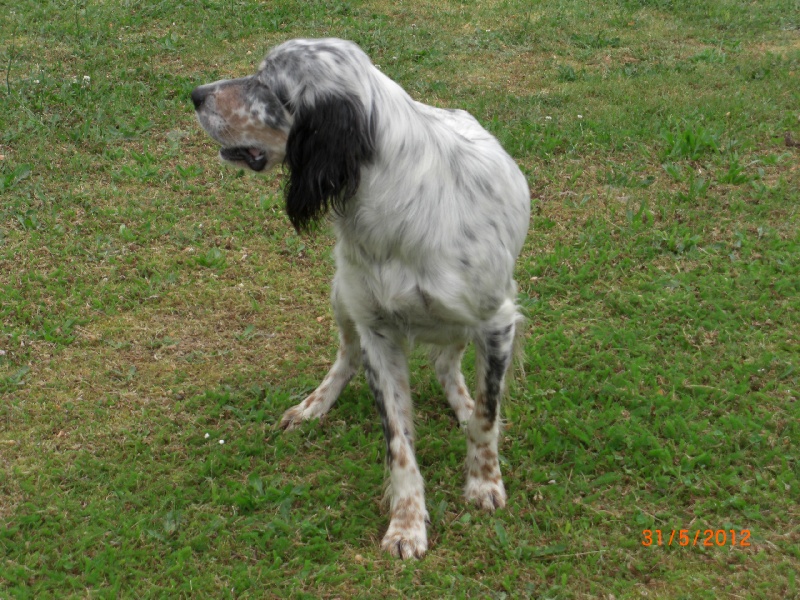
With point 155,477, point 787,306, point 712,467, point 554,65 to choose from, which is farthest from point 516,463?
point 554,65

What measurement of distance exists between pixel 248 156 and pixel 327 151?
1.38 ft

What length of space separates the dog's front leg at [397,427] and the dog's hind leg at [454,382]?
0.52 m

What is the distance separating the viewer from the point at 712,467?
382 cm

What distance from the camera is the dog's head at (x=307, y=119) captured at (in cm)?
312

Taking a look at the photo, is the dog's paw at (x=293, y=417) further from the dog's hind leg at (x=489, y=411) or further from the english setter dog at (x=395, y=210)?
the dog's hind leg at (x=489, y=411)

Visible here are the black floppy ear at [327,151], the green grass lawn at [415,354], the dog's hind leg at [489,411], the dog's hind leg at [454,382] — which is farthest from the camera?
the dog's hind leg at [454,382]

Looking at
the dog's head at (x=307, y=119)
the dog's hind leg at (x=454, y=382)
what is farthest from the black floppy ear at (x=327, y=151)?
the dog's hind leg at (x=454, y=382)

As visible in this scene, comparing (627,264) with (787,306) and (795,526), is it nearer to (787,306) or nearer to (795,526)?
(787,306)

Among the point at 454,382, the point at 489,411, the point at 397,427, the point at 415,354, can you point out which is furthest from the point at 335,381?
the point at 489,411

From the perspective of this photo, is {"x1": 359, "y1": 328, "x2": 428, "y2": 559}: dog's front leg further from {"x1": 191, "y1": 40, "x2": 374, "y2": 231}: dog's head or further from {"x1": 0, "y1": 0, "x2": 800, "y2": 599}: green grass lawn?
{"x1": 191, "y1": 40, "x2": 374, "y2": 231}: dog's head

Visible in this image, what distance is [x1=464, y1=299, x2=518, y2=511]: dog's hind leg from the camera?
3.58m

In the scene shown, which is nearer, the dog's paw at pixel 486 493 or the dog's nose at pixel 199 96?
the dog's nose at pixel 199 96
